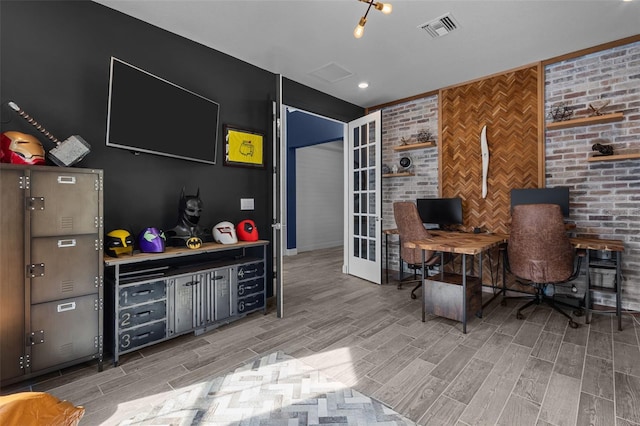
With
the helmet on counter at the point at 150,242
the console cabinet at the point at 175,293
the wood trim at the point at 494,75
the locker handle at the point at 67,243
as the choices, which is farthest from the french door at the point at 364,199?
the locker handle at the point at 67,243

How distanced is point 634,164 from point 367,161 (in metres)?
2.99

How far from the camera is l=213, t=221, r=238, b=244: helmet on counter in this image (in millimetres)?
3029

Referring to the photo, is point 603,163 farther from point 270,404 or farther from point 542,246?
point 270,404

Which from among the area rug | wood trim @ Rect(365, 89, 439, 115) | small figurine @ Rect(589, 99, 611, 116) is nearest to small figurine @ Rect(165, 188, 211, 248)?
the area rug

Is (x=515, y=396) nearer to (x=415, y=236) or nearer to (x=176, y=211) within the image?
(x=415, y=236)

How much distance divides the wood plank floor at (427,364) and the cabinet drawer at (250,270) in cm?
45

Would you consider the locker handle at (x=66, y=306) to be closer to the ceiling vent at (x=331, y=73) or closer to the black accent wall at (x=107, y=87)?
the black accent wall at (x=107, y=87)

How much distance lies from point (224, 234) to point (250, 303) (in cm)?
76

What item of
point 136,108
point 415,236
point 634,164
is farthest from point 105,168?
point 634,164

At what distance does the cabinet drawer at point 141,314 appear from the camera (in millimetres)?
2284

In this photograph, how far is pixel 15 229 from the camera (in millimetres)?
1888

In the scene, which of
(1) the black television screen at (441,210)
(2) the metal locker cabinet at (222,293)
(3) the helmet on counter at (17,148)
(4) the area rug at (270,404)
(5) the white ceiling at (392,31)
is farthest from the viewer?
(1) the black television screen at (441,210)

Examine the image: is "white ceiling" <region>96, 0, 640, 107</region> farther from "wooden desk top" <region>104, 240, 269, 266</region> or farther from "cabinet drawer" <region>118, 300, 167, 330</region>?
"cabinet drawer" <region>118, 300, 167, 330</region>

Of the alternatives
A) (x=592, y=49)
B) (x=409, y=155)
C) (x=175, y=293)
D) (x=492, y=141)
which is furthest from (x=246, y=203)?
(x=592, y=49)
